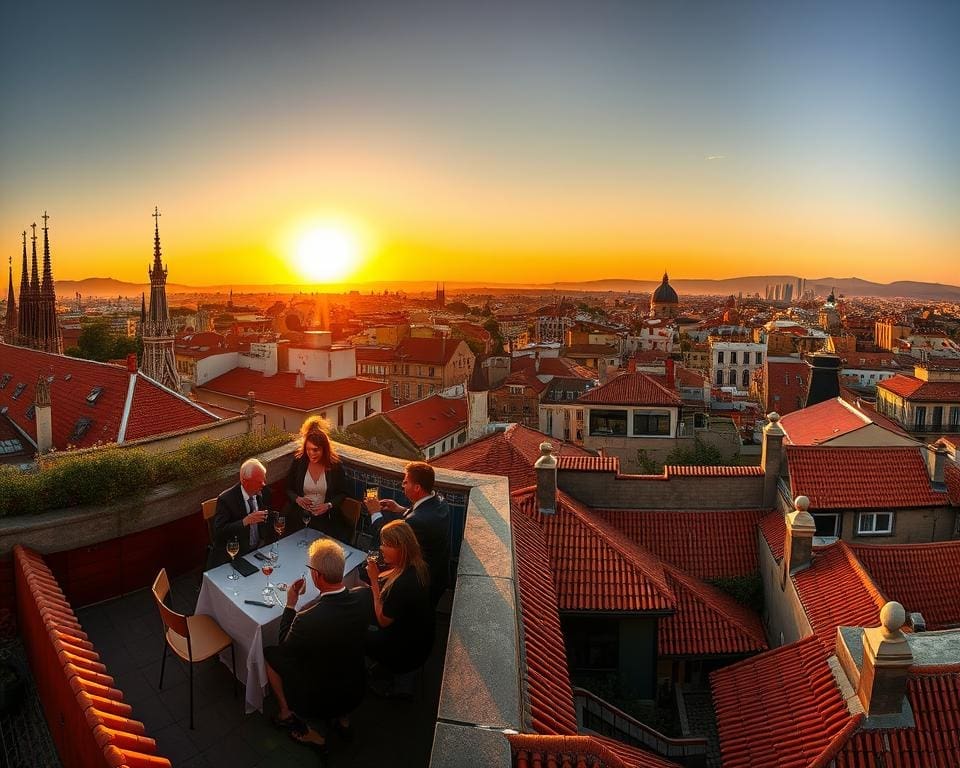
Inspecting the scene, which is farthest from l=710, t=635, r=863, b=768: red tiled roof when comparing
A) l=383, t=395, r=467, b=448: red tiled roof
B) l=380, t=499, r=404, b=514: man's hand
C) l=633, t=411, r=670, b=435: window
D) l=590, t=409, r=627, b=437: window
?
l=383, t=395, r=467, b=448: red tiled roof

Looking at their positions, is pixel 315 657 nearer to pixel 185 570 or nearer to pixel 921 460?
pixel 185 570

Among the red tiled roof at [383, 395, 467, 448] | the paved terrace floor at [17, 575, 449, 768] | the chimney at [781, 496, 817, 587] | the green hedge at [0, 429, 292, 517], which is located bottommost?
the red tiled roof at [383, 395, 467, 448]

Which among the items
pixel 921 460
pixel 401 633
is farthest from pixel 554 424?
pixel 401 633

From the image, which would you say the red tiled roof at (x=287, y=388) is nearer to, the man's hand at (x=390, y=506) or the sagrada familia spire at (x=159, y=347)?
the sagrada familia spire at (x=159, y=347)

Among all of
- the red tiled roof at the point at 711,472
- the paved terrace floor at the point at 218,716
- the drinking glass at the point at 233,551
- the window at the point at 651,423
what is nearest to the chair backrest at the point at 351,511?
the drinking glass at the point at 233,551

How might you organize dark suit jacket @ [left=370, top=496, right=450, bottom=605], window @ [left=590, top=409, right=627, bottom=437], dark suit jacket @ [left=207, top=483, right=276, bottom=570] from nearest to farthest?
dark suit jacket @ [left=370, top=496, right=450, bottom=605], dark suit jacket @ [left=207, top=483, right=276, bottom=570], window @ [left=590, top=409, right=627, bottom=437]

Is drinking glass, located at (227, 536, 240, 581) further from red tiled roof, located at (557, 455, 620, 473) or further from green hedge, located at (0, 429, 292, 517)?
red tiled roof, located at (557, 455, 620, 473)
